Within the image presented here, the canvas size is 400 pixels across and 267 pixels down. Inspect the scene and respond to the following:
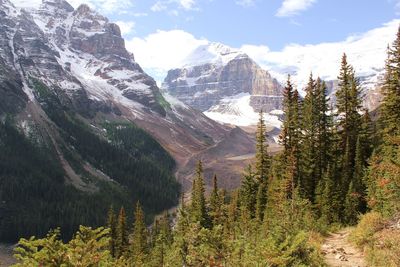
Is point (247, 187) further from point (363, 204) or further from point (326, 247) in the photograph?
point (326, 247)

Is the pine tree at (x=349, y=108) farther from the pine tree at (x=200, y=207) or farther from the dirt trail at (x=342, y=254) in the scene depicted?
the dirt trail at (x=342, y=254)

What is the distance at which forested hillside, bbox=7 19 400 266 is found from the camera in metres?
18.1

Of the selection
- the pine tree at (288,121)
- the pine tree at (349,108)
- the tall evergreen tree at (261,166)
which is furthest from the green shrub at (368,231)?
the tall evergreen tree at (261,166)

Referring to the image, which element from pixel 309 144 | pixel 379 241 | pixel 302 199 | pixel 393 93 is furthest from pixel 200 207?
pixel 379 241

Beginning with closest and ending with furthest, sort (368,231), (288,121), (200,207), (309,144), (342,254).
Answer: (342,254) → (368,231) → (288,121) → (309,144) → (200,207)

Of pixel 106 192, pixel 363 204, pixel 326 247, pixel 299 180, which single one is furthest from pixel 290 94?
pixel 106 192

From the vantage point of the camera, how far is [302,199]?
42.7m

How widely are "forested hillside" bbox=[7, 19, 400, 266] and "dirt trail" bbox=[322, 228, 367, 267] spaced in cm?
70

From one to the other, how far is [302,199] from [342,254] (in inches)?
801

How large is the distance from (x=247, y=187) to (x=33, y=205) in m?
115

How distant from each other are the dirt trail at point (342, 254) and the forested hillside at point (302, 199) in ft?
2.31

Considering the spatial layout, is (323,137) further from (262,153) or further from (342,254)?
(342,254)

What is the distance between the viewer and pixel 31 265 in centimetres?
1258

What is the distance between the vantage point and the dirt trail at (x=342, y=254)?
20669 mm
